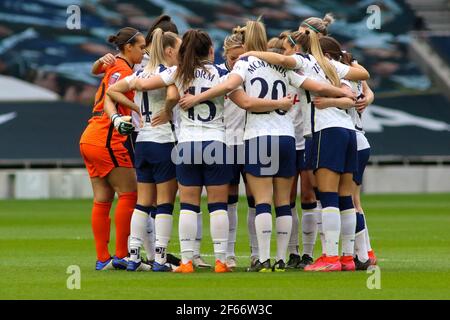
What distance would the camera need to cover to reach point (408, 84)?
37281 millimetres

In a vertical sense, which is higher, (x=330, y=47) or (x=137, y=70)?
(x=330, y=47)

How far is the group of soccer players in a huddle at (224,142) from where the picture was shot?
10.6 metres

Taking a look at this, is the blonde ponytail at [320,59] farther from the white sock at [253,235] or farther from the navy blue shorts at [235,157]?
the white sock at [253,235]

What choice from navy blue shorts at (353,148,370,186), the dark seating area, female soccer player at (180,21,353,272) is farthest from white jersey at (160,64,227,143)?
the dark seating area

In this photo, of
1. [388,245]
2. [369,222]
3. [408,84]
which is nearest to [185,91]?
[388,245]

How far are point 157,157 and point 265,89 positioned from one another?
3.79 ft

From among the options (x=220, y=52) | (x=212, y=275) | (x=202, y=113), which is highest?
(x=220, y=52)

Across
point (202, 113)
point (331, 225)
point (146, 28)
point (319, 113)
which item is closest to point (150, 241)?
point (202, 113)

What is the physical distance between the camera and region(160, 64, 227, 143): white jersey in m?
10.7

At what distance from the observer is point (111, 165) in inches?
441

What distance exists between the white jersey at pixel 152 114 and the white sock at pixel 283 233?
1.23 meters

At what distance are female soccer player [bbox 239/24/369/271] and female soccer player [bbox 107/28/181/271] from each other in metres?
0.85

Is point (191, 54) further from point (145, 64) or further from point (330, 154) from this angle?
point (330, 154)
